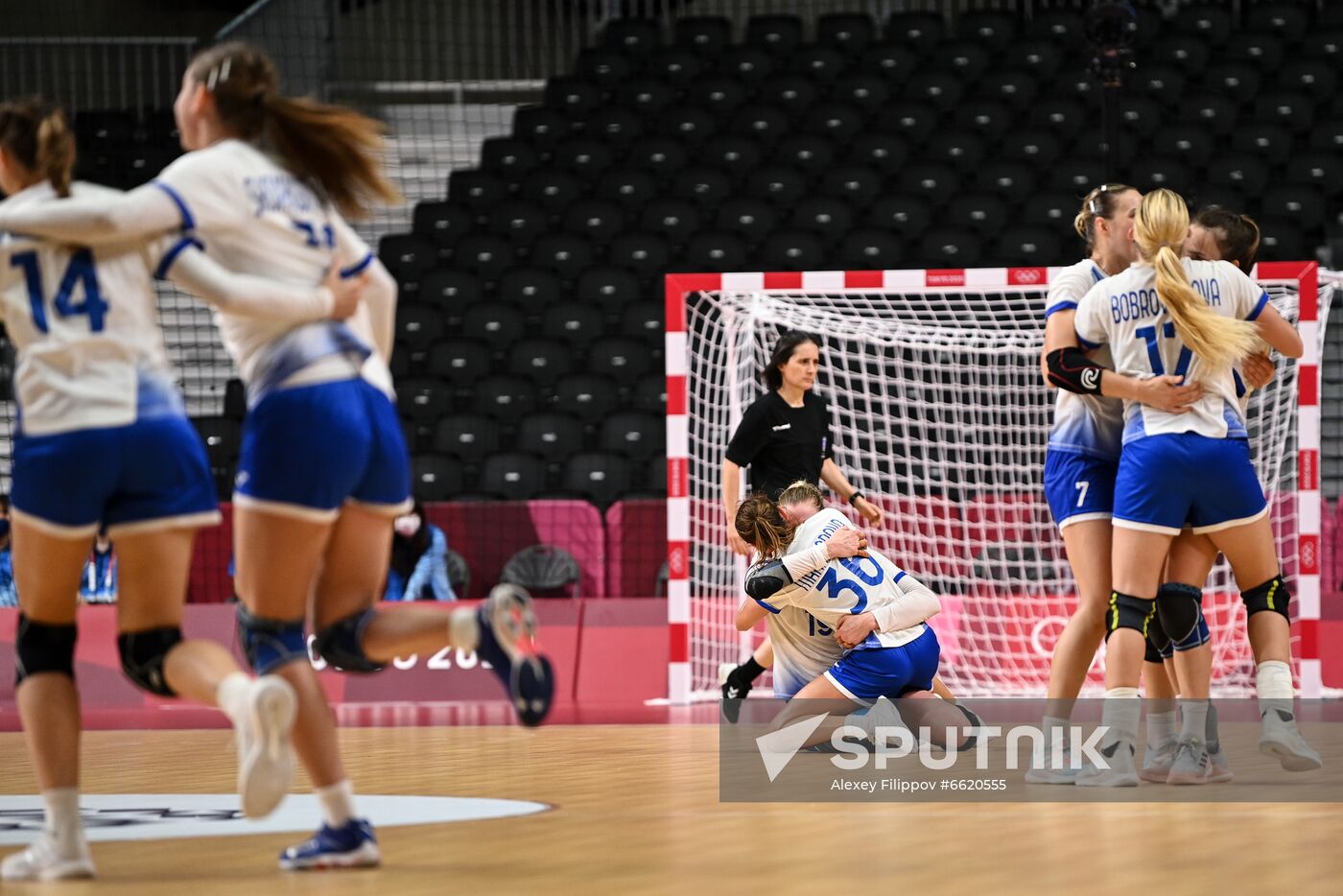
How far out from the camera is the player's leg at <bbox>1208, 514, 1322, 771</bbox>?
4.77 m

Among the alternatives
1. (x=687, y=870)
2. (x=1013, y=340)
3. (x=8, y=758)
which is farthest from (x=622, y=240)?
(x=687, y=870)

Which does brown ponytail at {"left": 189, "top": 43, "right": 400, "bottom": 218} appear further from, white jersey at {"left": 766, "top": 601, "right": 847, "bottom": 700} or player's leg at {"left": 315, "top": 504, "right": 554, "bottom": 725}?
white jersey at {"left": 766, "top": 601, "right": 847, "bottom": 700}

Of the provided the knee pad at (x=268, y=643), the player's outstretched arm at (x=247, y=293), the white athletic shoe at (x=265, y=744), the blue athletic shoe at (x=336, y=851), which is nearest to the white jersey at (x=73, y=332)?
the player's outstretched arm at (x=247, y=293)

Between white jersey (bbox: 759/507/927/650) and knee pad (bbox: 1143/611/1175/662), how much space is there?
47.6 inches

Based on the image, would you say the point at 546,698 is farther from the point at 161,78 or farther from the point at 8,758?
the point at 161,78

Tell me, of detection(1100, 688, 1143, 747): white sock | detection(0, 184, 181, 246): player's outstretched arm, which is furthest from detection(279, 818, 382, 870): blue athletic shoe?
detection(1100, 688, 1143, 747): white sock

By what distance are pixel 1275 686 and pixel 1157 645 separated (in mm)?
504

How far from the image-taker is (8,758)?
6398mm

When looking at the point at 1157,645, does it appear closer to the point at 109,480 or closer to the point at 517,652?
the point at 517,652

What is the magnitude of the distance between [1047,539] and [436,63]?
1017 centimetres

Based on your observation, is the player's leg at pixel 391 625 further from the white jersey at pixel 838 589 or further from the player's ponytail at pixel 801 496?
the player's ponytail at pixel 801 496

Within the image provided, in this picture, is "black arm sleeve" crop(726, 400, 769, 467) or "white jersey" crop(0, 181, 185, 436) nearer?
"white jersey" crop(0, 181, 185, 436)

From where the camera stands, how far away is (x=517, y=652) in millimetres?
3219

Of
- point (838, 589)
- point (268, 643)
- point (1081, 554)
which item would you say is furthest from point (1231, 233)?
point (268, 643)
